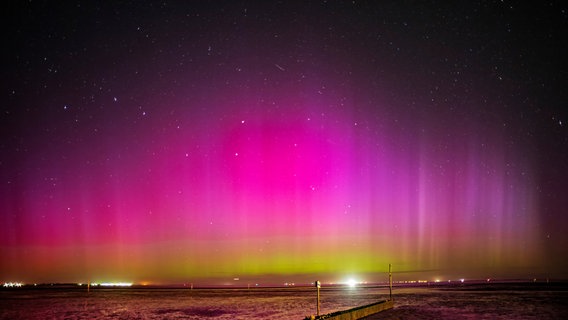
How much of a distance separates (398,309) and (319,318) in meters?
9.28

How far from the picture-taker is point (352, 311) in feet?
57.6

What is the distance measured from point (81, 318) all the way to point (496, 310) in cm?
2027

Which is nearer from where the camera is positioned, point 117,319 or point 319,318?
point 319,318

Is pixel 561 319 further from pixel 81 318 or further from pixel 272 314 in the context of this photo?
pixel 81 318

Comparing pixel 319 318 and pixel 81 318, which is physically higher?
pixel 319 318

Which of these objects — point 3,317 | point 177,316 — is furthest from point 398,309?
point 3,317

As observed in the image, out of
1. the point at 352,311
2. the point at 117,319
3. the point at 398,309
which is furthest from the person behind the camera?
the point at 398,309

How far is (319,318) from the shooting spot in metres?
15.1

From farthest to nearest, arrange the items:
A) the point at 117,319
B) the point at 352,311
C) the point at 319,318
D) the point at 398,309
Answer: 1. the point at 398,309
2. the point at 117,319
3. the point at 352,311
4. the point at 319,318

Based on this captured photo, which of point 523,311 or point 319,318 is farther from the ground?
point 319,318

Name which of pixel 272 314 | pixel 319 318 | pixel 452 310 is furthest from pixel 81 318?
pixel 452 310

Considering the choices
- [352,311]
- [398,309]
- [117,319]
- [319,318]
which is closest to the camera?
[319,318]

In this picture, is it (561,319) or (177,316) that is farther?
(177,316)

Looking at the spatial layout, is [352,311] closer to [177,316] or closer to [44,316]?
[177,316]
